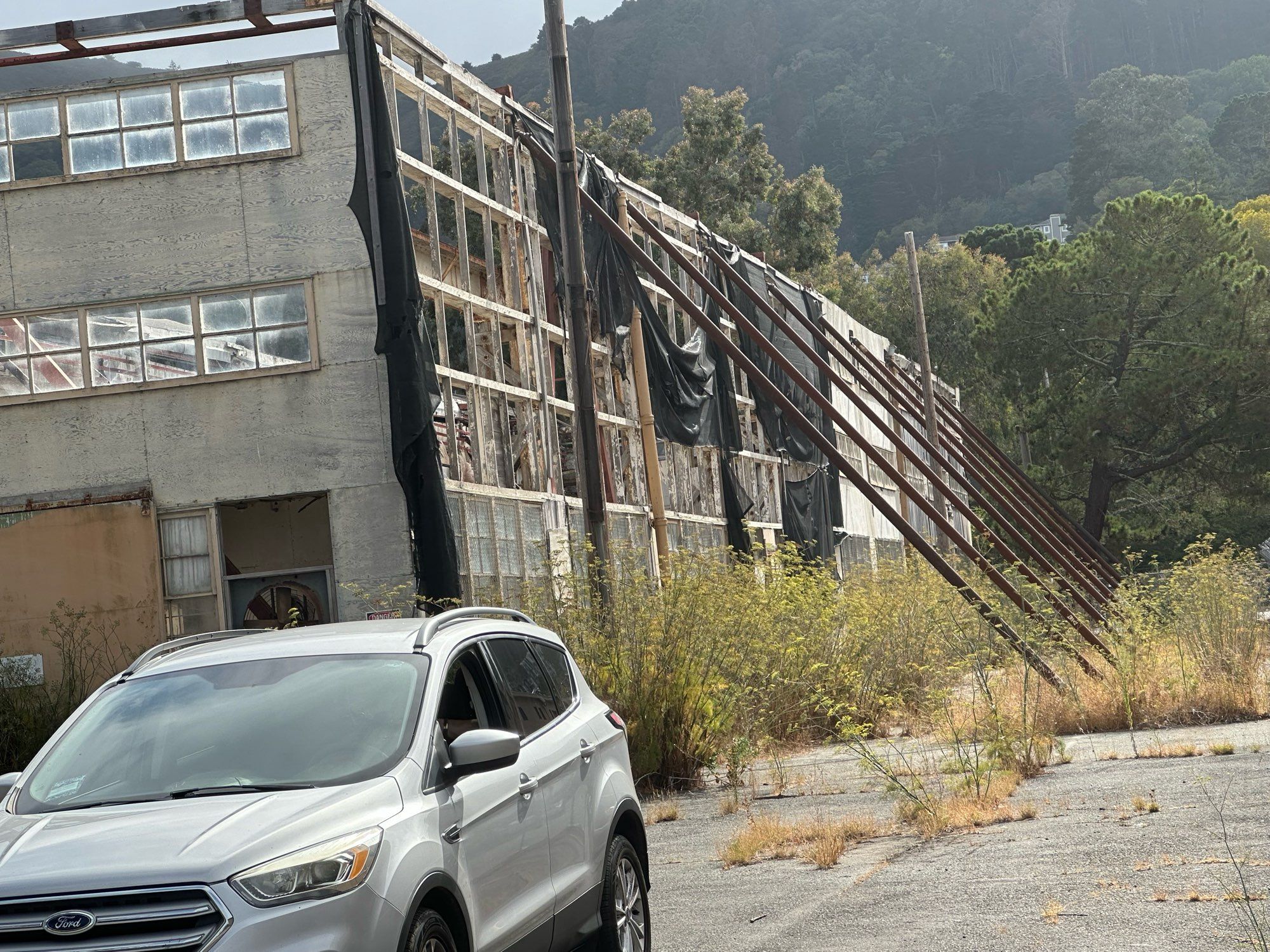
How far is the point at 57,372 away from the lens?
59.2 feet

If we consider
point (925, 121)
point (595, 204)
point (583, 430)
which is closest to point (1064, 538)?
point (595, 204)

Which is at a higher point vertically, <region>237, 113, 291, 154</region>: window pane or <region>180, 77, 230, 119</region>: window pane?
<region>180, 77, 230, 119</region>: window pane

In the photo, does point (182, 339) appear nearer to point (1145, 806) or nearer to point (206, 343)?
point (206, 343)

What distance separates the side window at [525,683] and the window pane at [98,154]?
44.8 feet

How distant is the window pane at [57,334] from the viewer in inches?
712

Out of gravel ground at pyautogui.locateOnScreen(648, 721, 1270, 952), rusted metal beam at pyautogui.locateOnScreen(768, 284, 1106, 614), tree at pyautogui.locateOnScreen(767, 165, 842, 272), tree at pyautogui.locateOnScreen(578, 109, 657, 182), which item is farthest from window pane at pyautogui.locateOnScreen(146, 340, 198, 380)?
tree at pyautogui.locateOnScreen(767, 165, 842, 272)

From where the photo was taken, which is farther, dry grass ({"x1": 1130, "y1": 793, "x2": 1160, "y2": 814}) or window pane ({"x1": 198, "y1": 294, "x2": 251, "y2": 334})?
window pane ({"x1": 198, "y1": 294, "x2": 251, "y2": 334})

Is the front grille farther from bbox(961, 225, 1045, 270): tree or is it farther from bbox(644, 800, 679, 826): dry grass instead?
bbox(961, 225, 1045, 270): tree

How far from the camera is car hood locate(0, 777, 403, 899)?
437cm

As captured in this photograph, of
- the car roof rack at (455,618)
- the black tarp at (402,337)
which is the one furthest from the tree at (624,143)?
the car roof rack at (455,618)

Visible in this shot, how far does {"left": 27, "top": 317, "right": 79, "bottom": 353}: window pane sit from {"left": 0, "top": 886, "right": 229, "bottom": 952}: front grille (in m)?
14.9

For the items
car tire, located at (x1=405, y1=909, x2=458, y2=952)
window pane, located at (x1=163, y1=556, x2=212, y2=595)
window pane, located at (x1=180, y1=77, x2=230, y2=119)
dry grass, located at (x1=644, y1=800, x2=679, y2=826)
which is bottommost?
dry grass, located at (x1=644, y1=800, x2=679, y2=826)

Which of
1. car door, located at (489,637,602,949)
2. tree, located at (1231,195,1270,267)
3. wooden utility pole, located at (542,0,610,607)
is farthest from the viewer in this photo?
tree, located at (1231,195,1270,267)

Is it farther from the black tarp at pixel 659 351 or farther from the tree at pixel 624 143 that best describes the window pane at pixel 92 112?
→ the tree at pixel 624 143
